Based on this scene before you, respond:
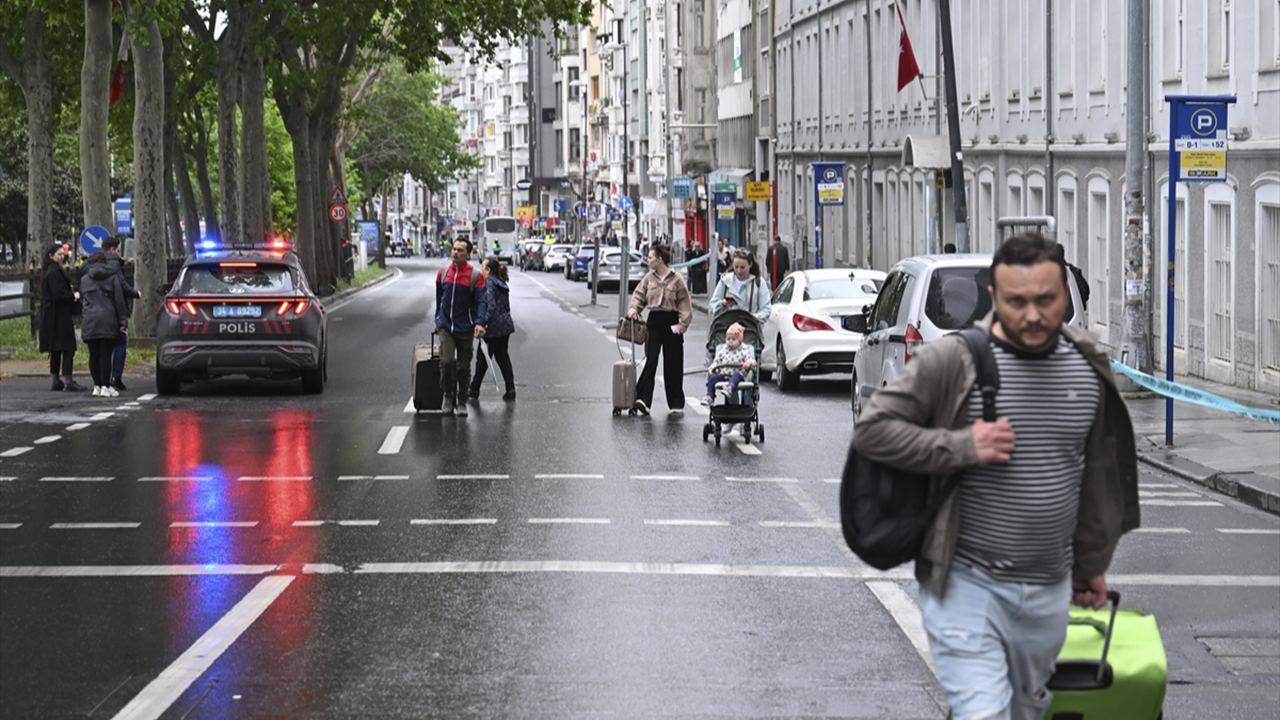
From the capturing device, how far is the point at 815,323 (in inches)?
938

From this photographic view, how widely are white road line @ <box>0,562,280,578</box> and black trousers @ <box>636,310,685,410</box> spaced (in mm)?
9336

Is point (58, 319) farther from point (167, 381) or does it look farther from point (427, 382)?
point (427, 382)

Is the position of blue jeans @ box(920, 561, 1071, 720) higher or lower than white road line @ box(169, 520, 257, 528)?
higher

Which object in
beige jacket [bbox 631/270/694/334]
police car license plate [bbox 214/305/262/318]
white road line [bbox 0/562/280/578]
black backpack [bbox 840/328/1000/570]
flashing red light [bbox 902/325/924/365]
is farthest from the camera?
police car license plate [bbox 214/305/262/318]

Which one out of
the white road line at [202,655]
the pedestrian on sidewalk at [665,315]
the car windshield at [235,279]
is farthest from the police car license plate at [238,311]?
the white road line at [202,655]

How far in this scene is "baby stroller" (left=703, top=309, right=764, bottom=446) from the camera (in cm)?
1725

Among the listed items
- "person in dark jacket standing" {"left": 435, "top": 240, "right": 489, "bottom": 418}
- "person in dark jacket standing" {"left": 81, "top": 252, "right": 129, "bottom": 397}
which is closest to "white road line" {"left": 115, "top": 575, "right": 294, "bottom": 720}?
"person in dark jacket standing" {"left": 435, "top": 240, "right": 489, "bottom": 418}

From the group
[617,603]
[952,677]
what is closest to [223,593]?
[617,603]

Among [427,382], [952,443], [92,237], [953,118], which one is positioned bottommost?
[427,382]

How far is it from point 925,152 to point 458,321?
15.1 meters

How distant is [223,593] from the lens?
10.0 metres

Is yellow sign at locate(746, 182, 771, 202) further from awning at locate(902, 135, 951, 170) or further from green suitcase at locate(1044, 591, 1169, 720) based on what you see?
green suitcase at locate(1044, 591, 1169, 720)

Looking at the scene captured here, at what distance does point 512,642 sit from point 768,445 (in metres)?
8.98

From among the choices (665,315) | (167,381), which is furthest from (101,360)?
(665,315)
